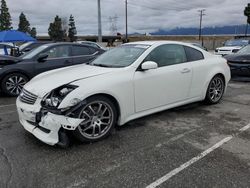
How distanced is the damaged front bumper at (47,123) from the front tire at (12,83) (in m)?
3.57

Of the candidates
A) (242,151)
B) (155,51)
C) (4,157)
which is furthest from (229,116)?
(4,157)

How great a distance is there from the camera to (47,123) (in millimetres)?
3371

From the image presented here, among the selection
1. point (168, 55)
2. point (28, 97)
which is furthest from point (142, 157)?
point (168, 55)

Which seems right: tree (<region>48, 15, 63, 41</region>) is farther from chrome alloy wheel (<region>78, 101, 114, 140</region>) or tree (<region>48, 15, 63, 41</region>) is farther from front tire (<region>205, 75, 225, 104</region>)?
chrome alloy wheel (<region>78, 101, 114, 140</region>)

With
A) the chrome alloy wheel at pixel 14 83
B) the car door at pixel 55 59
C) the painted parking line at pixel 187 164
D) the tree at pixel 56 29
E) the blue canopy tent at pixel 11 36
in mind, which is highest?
the tree at pixel 56 29

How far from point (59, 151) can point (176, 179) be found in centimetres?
162

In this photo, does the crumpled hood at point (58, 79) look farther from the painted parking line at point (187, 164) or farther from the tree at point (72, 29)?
the tree at point (72, 29)

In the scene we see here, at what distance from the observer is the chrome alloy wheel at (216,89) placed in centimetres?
562

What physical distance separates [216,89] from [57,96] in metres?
3.76

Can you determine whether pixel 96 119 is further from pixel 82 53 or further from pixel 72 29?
pixel 72 29

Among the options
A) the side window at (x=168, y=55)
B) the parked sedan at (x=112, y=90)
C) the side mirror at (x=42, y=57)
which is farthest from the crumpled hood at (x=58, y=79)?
the side mirror at (x=42, y=57)

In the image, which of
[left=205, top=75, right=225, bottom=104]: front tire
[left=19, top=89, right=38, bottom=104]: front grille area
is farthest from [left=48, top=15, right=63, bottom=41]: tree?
[left=19, top=89, right=38, bottom=104]: front grille area

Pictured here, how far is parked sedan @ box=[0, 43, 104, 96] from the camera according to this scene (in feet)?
22.2

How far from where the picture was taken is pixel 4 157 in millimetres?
3352
